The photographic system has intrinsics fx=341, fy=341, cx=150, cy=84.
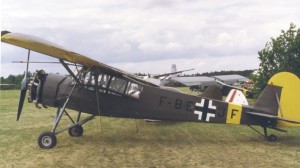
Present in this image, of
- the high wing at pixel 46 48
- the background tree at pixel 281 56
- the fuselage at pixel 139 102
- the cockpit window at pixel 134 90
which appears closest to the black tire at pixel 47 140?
the fuselage at pixel 139 102

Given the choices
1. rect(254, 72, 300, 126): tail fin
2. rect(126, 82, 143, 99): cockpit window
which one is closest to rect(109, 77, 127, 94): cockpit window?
rect(126, 82, 143, 99): cockpit window

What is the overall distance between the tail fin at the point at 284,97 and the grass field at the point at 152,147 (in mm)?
866

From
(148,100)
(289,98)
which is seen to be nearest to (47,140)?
(148,100)

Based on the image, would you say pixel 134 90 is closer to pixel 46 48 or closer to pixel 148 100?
pixel 148 100

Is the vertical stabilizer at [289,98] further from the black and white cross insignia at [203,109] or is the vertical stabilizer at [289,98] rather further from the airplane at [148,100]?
the black and white cross insignia at [203,109]

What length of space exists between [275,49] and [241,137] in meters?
10.7

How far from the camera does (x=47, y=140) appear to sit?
9.19 m

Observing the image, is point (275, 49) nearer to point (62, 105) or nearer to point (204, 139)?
point (204, 139)

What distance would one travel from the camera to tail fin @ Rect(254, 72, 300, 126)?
9.91 meters

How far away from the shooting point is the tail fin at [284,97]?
9.91 m

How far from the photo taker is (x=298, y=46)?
19219mm

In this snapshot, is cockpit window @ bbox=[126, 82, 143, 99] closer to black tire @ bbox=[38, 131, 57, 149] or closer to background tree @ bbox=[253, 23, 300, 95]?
black tire @ bbox=[38, 131, 57, 149]

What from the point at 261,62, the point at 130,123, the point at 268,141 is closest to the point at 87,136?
the point at 130,123

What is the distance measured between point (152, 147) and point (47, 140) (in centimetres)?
286
